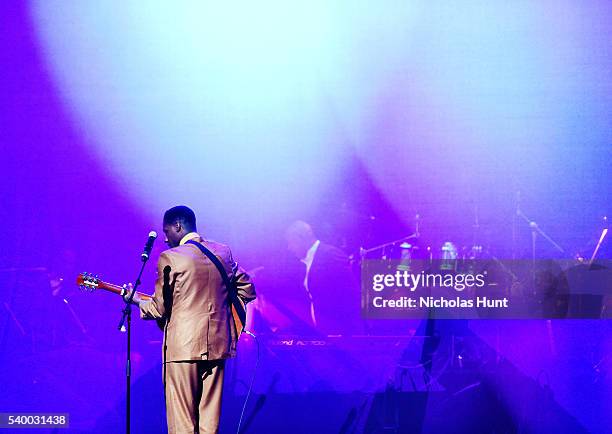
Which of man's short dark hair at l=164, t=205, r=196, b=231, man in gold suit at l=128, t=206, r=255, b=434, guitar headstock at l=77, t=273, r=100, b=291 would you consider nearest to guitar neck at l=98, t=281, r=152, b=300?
guitar headstock at l=77, t=273, r=100, b=291

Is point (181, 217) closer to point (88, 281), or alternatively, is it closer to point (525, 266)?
point (88, 281)

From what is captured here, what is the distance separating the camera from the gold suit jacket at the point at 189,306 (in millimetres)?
3781

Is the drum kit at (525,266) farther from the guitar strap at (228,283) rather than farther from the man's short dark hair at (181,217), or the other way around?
the man's short dark hair at (181,217)

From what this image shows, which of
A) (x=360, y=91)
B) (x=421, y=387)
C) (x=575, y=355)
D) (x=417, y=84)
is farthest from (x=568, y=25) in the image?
(x=421, y=387)

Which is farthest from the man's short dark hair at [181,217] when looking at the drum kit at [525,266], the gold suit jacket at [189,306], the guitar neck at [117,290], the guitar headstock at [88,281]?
the drum kit at [525,266]

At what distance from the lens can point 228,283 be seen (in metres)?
3.94

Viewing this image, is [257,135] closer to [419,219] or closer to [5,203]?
[419,219]
